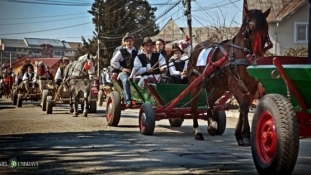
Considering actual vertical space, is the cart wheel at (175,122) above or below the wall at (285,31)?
below

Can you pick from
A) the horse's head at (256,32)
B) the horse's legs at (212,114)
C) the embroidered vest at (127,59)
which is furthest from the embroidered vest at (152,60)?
the horse's head at (256,32)

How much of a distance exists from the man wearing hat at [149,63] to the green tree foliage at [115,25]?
170 feet

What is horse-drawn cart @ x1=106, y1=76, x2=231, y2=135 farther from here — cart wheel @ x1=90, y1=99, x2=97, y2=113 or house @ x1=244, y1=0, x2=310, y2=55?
house @ x1=244, y1=0, x2=310, y2=55

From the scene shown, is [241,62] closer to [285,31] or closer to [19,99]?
[19,99]

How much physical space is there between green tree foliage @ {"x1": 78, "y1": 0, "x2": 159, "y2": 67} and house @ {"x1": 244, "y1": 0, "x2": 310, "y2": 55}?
26359mm

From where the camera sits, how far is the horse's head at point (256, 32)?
920cm

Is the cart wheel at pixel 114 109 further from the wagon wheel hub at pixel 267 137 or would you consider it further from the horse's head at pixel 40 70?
the horse's head at pixel 40 70

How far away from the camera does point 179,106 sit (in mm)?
11898

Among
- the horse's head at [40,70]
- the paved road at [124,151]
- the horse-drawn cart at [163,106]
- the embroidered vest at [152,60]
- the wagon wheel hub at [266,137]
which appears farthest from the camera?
the horse's head at [40,70]

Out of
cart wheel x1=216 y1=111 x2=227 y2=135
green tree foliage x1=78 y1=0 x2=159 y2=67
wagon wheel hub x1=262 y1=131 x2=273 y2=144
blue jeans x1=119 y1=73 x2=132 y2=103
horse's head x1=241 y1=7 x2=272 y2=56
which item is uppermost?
green tree foliage x1=78 y1=0 x2=159 y2=67

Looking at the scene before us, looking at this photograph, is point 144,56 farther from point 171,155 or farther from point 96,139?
point 171,155

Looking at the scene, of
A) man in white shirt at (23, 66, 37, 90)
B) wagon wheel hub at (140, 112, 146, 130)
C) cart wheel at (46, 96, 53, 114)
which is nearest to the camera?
wagon wheel hub at (140, 112, 146, 130)

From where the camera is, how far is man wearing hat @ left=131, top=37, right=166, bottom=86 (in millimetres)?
12762

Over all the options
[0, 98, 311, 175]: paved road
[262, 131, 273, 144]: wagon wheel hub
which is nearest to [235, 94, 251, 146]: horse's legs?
[0, 98, 311, 175]: paved road
